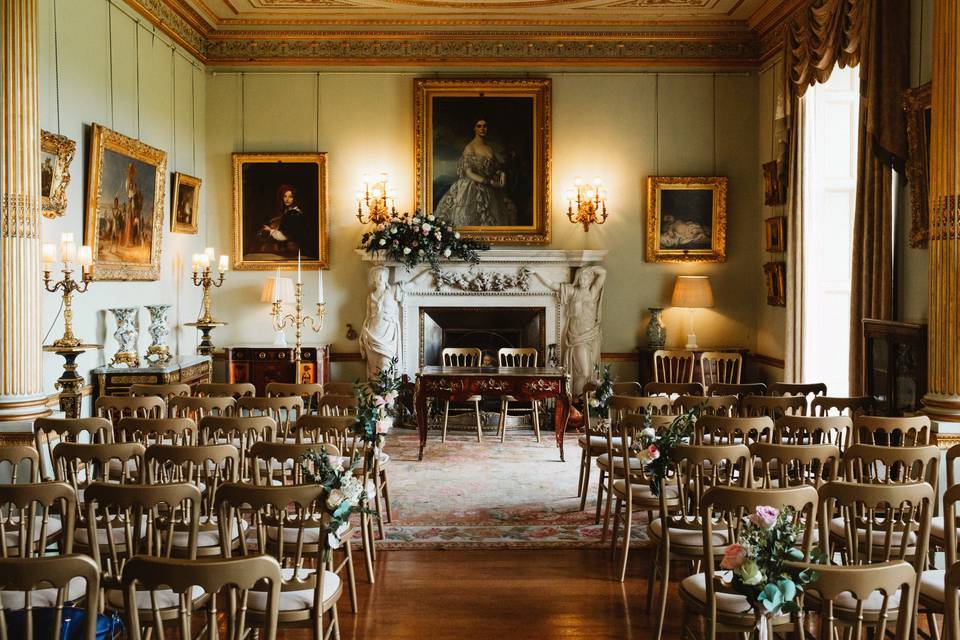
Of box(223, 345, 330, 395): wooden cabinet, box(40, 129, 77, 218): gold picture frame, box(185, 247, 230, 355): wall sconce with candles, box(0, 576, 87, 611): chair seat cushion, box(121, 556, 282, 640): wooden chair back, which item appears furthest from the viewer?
box(223, 345, 330, 395): wooden cabinet

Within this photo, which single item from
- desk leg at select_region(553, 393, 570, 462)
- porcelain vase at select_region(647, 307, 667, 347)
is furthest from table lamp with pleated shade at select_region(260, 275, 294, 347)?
porcelain vase at select_region(647, 307, 667, 347)

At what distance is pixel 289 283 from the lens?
10711mm

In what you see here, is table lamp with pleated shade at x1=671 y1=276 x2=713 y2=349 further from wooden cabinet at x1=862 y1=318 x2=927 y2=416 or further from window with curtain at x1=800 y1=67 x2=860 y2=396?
wooden cabinet at x1=862 y1=318 x2=927 y2=416

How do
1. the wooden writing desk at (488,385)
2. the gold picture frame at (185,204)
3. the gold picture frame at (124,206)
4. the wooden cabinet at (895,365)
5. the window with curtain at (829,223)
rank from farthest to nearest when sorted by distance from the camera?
1. the gold picture frame at (185,204)
2. the window with curtain at (829,223)
3. the wooden writing desk at (488,385)
4. the gold picture frame at (124,206)
5. the wooden cabinet at (895,365)

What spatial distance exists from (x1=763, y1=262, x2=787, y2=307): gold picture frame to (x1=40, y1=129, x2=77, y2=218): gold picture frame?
305 inches

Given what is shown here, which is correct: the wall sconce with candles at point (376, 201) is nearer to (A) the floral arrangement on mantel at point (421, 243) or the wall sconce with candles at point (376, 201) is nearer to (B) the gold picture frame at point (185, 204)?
(A) the floral arrangement on mantel at point (421, 243)

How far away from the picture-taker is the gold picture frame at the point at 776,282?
9914 mm

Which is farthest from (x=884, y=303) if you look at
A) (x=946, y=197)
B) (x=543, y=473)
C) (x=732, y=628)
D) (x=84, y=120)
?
(x=84, y=120)

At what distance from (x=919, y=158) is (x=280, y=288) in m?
7.32

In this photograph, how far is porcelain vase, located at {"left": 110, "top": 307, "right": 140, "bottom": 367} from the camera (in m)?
8.06

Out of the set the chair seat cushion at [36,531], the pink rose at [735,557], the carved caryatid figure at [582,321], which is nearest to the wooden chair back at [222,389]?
the chair seat cushion at [36,531]

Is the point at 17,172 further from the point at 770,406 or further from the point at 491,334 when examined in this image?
the point at 491,334

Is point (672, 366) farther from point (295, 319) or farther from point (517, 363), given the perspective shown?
point (295, 319)

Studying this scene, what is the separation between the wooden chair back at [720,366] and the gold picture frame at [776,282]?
0.82 m
